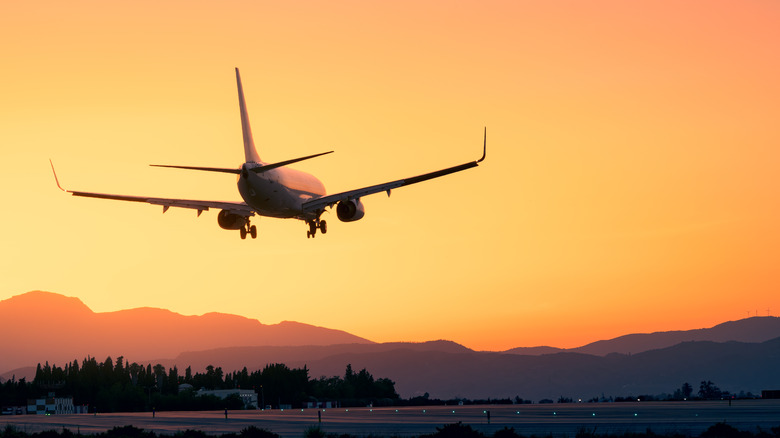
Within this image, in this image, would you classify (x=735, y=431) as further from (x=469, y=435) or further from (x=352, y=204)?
(x=352, y=204)

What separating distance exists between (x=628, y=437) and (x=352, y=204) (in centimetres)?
2983

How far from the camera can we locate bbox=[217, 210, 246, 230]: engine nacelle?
3492 inches

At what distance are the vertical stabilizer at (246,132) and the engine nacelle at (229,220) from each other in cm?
519

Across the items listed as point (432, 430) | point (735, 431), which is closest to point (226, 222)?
point (432, 430)

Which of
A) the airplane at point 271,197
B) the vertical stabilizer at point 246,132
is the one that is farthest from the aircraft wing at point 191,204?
the vertical stabilizer at point 246,132

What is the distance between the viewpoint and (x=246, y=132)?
293 feet

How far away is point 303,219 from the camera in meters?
89.9

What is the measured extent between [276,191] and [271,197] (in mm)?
683

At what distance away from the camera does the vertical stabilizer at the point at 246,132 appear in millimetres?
87819

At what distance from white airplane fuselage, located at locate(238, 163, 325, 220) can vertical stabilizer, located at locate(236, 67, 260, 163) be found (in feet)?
9.93

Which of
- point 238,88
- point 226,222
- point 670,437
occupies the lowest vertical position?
point 670,437

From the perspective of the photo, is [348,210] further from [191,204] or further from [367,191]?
[191,204]

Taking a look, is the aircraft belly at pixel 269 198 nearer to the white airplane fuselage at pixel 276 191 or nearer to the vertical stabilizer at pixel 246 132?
the white airplane fuselage at pixel 276 191

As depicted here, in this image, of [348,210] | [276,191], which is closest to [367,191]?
[348,210]
